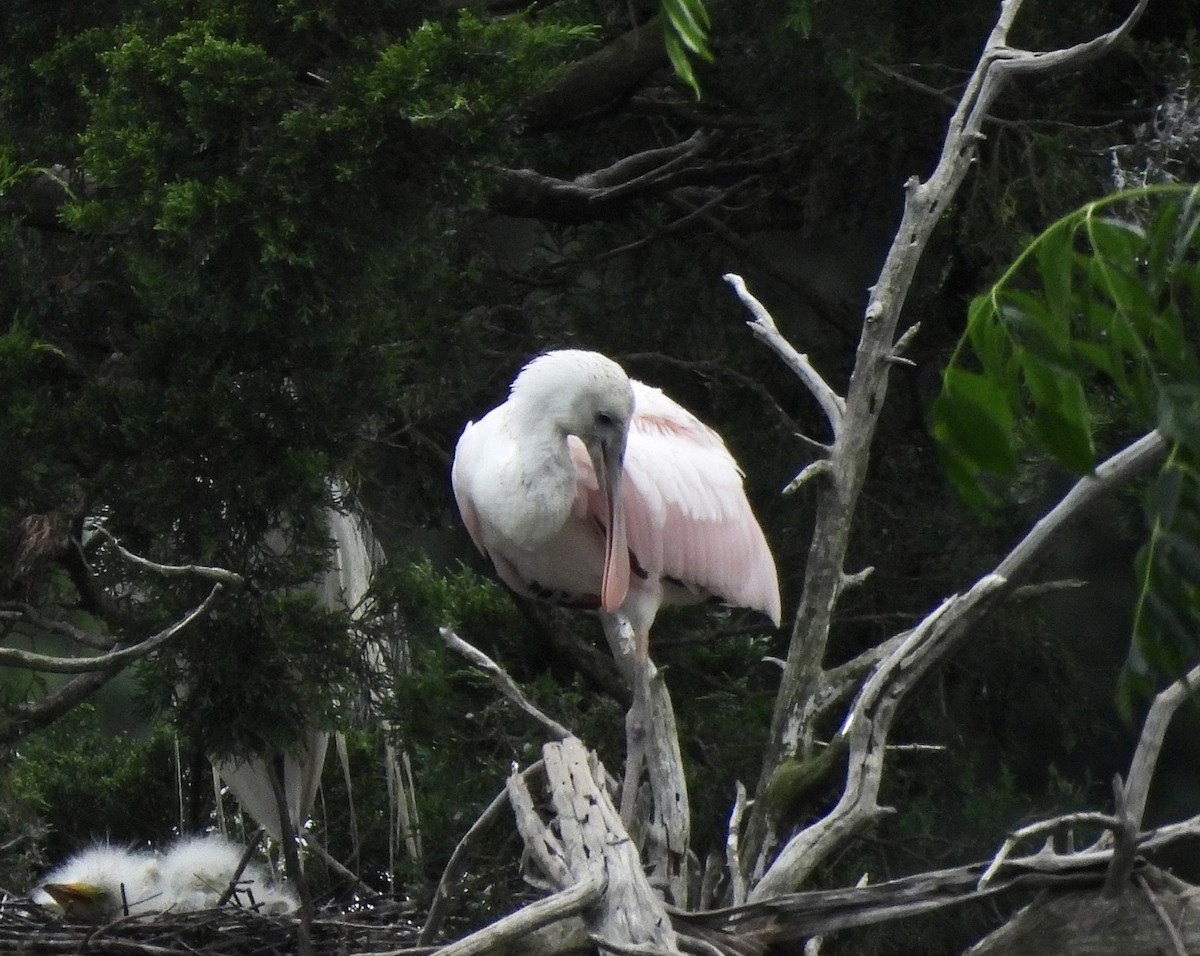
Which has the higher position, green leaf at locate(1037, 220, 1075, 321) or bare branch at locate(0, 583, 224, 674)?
green leaf at locate(1037, 220, 1075, 321)

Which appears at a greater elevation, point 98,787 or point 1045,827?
point 1045,827

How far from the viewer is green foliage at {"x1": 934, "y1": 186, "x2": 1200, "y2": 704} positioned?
1368 millimetres

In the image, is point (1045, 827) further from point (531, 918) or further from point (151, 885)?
point (151, 885)

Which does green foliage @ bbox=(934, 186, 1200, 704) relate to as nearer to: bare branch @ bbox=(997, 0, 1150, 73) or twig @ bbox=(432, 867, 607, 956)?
twig @ bbox=(432, 867, 607, 956)

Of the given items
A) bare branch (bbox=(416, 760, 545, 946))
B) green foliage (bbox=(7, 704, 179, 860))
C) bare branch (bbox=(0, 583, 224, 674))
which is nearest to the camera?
bare branch (bbox=(0, 583, 224, 674))

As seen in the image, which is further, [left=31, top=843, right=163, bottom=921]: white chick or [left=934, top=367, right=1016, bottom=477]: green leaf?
[left=31, top=843, right=163, bottom=921]: white chick

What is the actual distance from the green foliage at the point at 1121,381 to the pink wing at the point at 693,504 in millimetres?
3351

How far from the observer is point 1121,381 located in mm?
1380

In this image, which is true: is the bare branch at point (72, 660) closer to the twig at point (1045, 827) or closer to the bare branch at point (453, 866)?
the bare branch at point (453, 866)

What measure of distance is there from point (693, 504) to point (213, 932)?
1.86 metres

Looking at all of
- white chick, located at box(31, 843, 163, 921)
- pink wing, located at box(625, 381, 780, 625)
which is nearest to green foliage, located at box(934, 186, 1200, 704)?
pink wing, located at box(625, 381, 780, 625)

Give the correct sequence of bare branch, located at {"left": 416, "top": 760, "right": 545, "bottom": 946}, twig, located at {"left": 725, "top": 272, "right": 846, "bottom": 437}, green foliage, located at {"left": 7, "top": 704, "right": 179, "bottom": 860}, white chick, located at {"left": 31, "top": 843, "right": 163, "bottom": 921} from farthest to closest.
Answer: green foliage, located at {"left": 7, "top": 704, "right": 179, "bottom": 860} → white chick, located at {"left": 31, "top": 843, "right": 163, "bottom": 921} → twig, located at {"left": 725, "top": 272, "right": 846, "bottom": 437} → bare branch, located at {"left": 416, "top": 760, "right": 545, "bottom": 946}

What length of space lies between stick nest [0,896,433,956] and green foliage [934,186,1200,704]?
355 centimetres

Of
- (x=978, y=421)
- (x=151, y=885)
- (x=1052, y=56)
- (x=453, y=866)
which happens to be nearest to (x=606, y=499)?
(x=453, y=866)
